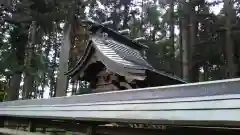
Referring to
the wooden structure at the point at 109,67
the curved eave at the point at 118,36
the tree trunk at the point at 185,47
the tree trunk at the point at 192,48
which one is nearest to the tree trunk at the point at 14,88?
the wooden structure at the point at 109,67

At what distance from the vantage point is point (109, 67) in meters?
5.60

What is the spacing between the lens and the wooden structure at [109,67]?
5.22 metres

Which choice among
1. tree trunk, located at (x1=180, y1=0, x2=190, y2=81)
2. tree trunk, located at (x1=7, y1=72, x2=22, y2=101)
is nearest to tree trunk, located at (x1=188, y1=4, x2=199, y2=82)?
tree trunk, located at (x1=180, y1=0, x2=190, y2=81)

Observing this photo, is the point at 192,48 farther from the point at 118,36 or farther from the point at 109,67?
the point at 109,67

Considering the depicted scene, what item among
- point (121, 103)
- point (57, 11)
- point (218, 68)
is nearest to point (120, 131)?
point (121, 103)

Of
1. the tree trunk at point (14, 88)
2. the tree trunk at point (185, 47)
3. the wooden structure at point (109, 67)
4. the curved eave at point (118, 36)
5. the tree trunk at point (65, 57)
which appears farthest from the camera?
the tree trunk at point (185, 47)

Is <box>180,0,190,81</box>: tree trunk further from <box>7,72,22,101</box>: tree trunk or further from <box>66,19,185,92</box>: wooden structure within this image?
<box>7,72,22,101</box>: tree trunk

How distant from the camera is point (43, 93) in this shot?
2738 cm

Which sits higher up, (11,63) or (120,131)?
(11,63)

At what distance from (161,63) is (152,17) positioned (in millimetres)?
3693

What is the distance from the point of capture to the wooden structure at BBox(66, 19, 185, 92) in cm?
522

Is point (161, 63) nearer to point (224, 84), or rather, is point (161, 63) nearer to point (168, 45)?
point (168, 45)

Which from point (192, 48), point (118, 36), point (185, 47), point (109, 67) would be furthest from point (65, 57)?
point (192, 48)

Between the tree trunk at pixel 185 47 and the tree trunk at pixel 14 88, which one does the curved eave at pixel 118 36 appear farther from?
the tree trunk at pixel 14 88
